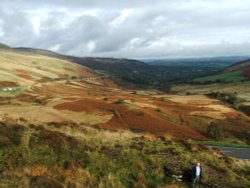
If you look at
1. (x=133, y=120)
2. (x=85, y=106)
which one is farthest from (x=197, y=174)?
(x=85, y=106)

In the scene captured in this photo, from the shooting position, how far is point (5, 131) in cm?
2142

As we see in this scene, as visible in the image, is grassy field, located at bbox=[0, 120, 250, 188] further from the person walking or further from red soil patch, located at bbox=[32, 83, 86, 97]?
red soil patch, located at bbox=[32, 83, 86, 97]

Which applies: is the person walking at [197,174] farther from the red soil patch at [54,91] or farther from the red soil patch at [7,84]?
the red soil patch at [7,84]

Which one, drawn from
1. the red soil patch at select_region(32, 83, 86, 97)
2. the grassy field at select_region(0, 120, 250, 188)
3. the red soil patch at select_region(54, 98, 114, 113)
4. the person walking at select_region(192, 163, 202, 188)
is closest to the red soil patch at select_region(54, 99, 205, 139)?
the red soil patch at select_region(54, 98, 114, 113)

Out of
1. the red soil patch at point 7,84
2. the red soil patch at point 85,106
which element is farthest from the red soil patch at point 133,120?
the red soil patch at point 7,84

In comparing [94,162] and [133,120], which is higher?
[94,162]

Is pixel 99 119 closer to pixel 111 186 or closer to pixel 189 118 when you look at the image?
pixel 189 118

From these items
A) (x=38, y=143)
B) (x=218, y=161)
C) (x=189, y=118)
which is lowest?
(x=189, y=118)

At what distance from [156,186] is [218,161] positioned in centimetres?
614

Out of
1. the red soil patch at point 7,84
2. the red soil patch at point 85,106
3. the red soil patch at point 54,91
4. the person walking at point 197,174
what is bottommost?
the red soil patch at point 54,91

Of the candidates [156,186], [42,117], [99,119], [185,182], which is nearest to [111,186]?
[156,186]

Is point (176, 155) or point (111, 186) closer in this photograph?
point (111, 186)

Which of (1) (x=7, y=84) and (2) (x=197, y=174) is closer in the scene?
(2) (x=197, y=174)

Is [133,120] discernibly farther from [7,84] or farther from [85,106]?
[7,84]
